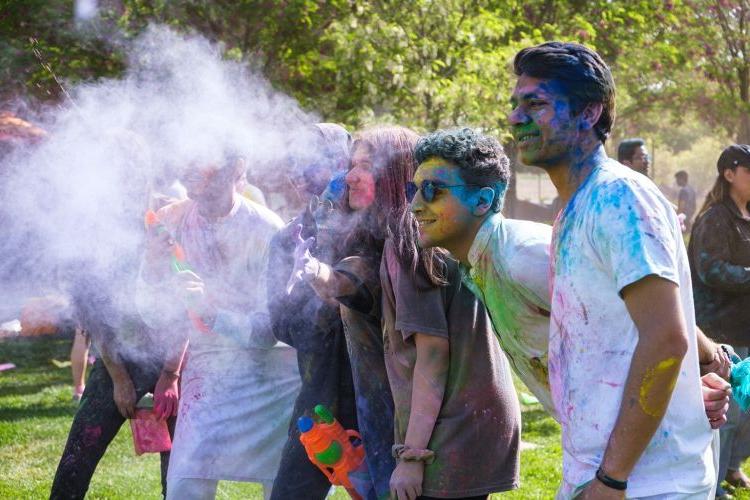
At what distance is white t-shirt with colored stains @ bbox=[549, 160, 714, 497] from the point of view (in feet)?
7.10

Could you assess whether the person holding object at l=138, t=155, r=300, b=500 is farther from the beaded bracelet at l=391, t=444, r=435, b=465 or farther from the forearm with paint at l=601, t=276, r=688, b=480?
the forearm with paint at l=601, t=276, r=688, b=480

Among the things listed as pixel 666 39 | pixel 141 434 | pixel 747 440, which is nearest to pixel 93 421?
pixel 141 434

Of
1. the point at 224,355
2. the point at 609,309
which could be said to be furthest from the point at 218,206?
the point at 609,309

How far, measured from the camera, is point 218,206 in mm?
4289

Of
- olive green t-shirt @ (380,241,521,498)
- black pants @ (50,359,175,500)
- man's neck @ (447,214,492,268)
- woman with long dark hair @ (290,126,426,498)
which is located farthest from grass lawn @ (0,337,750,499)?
man's neck @ (447,214,492,268)

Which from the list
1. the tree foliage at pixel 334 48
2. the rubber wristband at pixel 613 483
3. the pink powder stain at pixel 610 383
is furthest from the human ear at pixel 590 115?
the tree foliage at pixel 334 48

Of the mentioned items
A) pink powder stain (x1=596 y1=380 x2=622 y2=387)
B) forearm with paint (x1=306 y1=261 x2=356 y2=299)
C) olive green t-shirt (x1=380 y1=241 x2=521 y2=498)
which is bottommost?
olive green t-shirt (x1=380 y1=241 x2=521 y2=498)

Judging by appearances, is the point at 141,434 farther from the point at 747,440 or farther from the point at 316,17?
the point at 316,17

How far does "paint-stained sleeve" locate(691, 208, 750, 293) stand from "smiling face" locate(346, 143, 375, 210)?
2.67m

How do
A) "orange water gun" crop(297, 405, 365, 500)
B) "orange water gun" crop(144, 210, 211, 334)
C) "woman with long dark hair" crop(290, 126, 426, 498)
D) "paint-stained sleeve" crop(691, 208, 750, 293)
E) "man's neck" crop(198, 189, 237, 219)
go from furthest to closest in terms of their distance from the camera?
"paint-stained sleeve" crop(691, 208, 750, 293) < "man's neck" crop(198, 189, 237, 219) < "orange water gun" crop(144, 210, 211, 334) < "orange water gun" crop(297, 405, 365, 500) < "woman with long dark hair" crop(290, 126, 426, 498)

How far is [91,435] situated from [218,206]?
1139 mm

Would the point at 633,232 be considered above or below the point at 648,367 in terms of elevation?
above

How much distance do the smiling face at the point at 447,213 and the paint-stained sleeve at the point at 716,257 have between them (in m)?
2.82

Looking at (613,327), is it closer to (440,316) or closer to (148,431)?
(440,316)
